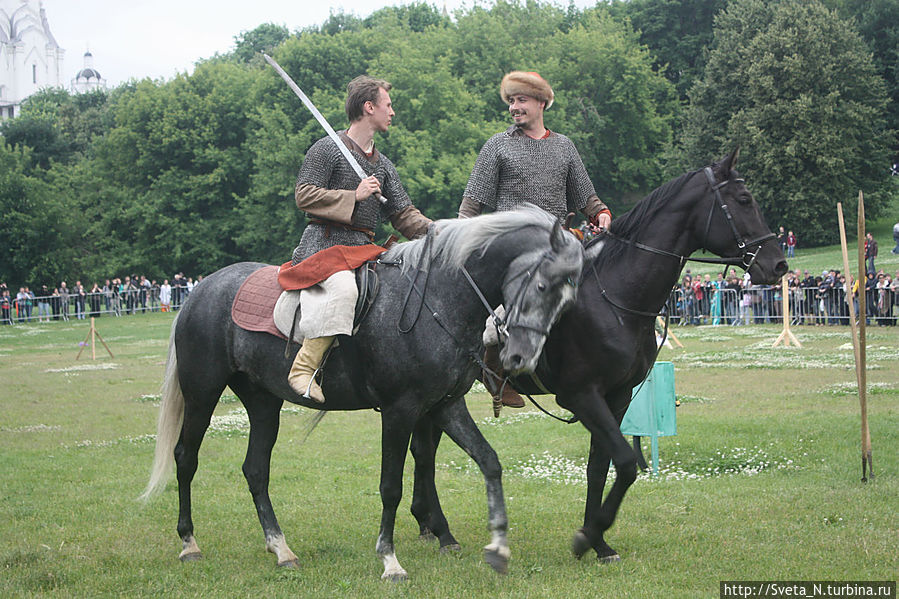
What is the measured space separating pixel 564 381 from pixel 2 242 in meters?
60.9

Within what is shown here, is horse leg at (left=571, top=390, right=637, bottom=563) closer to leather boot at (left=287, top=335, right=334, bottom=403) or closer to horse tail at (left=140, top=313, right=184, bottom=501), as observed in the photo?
leather boot at (left=287, top=335, right=334, bottom=403)

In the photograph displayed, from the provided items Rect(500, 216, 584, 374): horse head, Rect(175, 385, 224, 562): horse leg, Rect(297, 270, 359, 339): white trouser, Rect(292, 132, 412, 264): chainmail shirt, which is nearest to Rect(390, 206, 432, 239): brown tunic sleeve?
Rect(292, 132, 412, 264): chainmail shirt

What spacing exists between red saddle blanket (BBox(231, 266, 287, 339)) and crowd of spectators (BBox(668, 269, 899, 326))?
20.6m

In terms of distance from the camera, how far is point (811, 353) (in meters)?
22.6

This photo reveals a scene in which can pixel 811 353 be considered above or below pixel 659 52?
below

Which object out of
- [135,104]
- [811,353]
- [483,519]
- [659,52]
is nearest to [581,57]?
[659,52]

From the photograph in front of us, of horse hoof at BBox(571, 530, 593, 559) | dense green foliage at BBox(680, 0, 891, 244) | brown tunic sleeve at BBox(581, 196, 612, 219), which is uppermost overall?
dense green foliage at BBox(680, 0, 891, 244)

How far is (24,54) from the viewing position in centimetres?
14812

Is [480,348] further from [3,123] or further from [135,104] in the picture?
[3,123]

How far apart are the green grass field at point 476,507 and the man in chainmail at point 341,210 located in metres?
1.83

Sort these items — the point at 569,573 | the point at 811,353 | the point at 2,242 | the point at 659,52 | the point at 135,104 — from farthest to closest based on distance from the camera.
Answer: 1. the point at 659,52
2. the point at 135,104
3. the point at 2,242
4. the point at 811,353
5. the point at 569,573

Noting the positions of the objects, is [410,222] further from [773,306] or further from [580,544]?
[773,306]

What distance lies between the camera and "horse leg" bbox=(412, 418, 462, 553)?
25.1ft

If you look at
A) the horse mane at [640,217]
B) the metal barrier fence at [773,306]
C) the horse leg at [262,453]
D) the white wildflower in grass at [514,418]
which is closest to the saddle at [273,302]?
the horse leg at [262,453]
